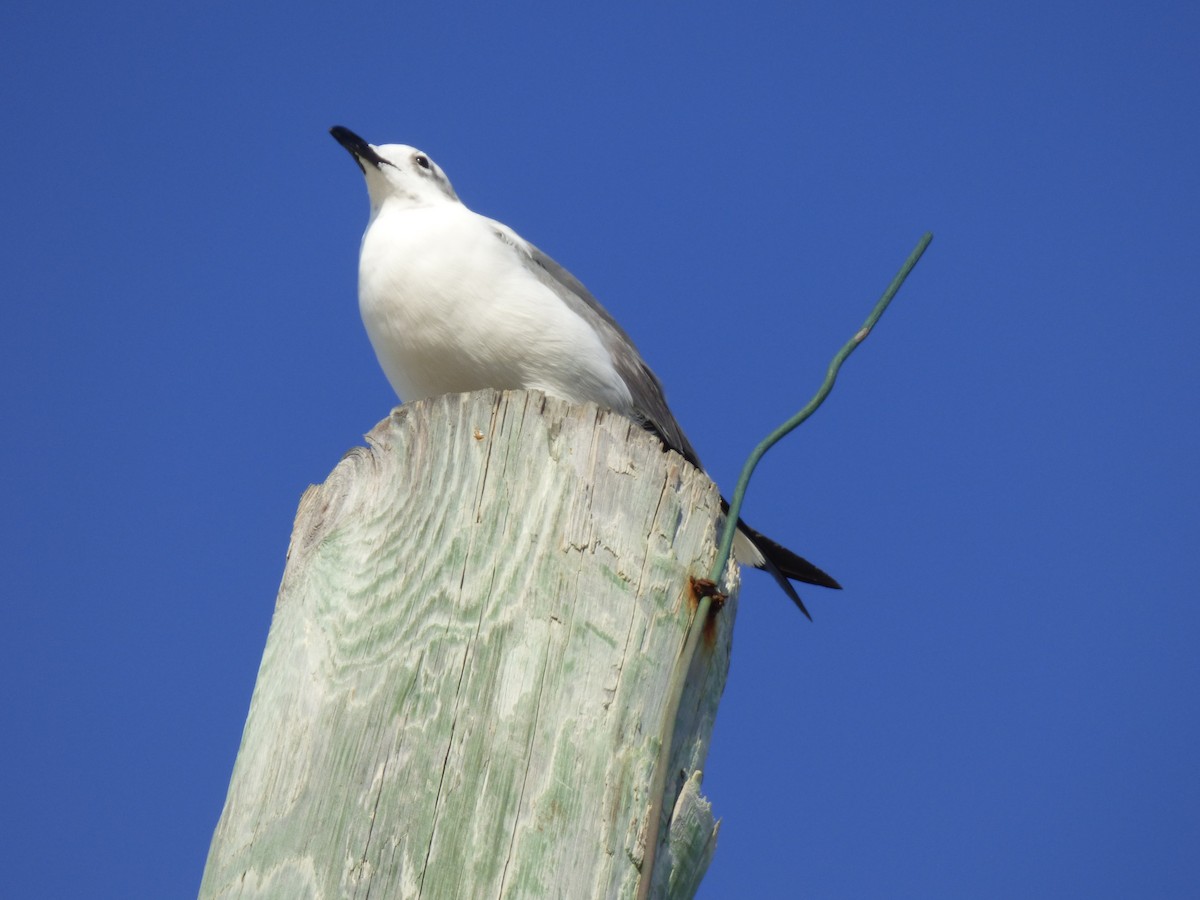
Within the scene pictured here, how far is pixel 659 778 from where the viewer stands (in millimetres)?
2686

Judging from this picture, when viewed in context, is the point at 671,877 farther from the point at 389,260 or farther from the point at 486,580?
the point at 389,260

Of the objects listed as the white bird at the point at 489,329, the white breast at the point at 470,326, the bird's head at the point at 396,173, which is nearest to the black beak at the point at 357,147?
the bird's head at the point at 396,173

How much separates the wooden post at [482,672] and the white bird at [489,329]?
1442mm

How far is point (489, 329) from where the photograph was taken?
15.5 feet

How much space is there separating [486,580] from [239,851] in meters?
0.77

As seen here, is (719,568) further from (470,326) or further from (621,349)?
(621,349)

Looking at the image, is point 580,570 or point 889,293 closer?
point 580,570

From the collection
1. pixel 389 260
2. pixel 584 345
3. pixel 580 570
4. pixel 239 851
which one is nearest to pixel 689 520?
pixel 580 570

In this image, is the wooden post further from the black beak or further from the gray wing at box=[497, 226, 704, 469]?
the black beak

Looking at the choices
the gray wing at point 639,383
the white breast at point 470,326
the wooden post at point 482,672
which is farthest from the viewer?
the gray wing at point 639,383

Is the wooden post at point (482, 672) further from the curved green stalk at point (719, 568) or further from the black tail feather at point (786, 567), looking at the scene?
the black tail feather at point (786, 567)

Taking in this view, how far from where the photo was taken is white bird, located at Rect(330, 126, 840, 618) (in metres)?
4.73

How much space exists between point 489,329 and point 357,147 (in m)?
2.11

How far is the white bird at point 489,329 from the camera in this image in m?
4.73
